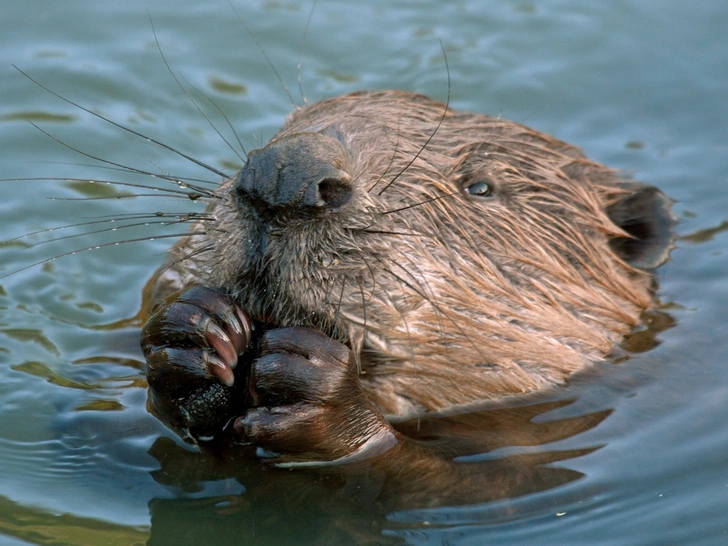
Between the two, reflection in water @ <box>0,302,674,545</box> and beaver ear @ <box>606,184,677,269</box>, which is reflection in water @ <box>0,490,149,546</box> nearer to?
reflection in water @ <box>0,302,674,545</box>

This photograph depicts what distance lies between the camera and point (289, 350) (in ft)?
9.50

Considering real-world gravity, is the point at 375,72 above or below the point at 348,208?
above

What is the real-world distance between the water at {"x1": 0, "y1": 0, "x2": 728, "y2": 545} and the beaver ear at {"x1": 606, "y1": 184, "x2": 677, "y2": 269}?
0.87 feet

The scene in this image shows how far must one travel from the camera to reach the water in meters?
3.21

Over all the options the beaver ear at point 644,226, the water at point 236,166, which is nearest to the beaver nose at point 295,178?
the water at point 236,166

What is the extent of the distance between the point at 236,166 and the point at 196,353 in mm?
2961

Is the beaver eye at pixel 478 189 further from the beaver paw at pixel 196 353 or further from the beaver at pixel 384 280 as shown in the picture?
the beaver paw at pixel 196 353

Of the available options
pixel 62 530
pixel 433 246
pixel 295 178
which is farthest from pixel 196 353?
pixel 433 246

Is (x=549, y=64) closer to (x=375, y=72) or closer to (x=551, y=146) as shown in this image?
(x=375, y=72)

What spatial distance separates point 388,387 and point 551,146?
1.36m

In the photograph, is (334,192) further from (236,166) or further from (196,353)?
(236,166)

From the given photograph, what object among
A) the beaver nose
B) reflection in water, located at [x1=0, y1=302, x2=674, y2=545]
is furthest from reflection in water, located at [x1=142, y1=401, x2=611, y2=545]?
the beaver nose

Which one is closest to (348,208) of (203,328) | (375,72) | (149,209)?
(203,328)

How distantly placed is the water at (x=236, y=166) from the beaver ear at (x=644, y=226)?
10.4 inches
